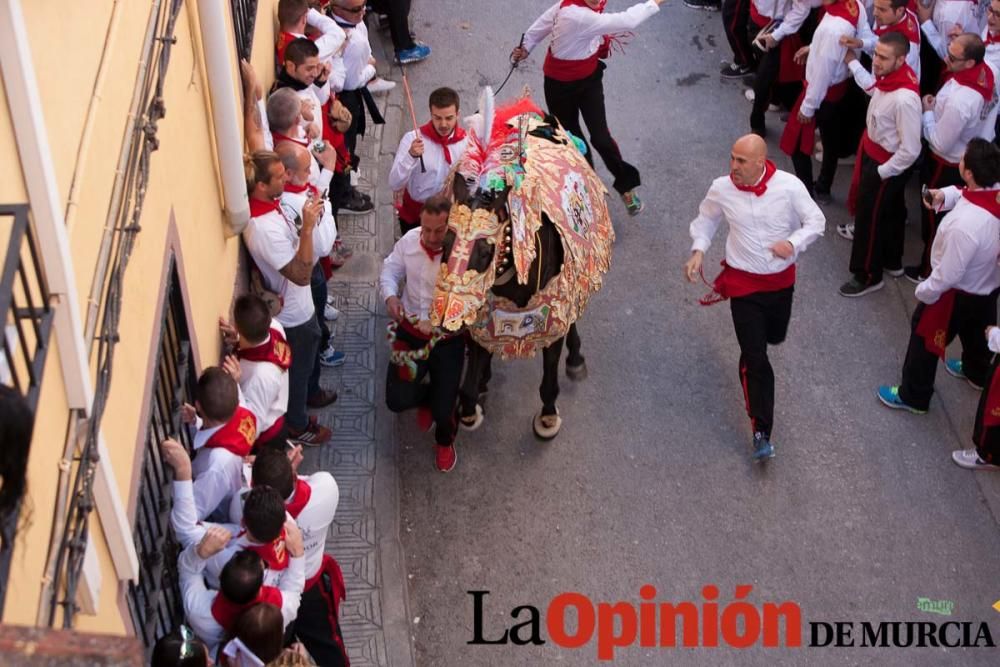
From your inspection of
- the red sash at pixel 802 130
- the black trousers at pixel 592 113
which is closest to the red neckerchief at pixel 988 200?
the red sash at pixel 802 130

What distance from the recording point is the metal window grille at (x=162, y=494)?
5.15 meters

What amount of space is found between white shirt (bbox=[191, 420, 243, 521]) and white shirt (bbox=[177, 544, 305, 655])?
341 millimetres

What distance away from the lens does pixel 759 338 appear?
25.3 ft

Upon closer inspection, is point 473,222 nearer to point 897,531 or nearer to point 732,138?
point 897,531

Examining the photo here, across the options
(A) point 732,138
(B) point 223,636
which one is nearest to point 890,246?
(A) point 732,138

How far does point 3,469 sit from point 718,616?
210 inches

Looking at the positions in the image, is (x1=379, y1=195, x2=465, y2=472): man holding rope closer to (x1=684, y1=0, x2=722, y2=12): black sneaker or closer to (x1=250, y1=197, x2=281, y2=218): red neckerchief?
(x1=250, y1=197, x2=281, y2=218): red neckerchief

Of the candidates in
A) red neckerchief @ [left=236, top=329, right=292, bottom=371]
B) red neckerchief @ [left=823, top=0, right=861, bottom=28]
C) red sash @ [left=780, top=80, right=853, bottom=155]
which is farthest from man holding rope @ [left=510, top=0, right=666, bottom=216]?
red neckerchief @ [left=236, top=329, right=292, bottom=371]

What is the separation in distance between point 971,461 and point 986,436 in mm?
313

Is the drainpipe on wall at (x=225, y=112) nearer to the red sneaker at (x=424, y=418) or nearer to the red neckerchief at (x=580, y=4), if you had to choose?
the red sneaker at (x=424, y=418)

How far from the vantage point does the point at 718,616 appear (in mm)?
6957

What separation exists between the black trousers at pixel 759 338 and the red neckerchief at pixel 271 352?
273 centimetres

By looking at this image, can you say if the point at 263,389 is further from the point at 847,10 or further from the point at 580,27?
the point at 847,10

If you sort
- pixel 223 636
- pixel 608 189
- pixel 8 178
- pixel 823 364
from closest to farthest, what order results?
pixel 8 178 < pixel 223 636 < pixel 823 364 < pixel 608 189
